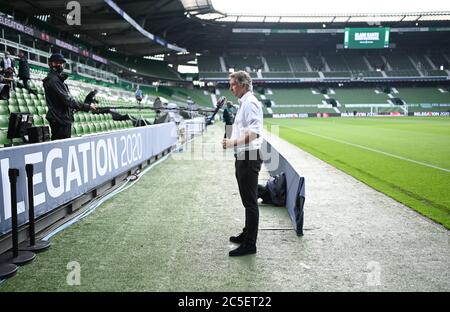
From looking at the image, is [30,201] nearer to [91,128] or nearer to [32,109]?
[91,128]

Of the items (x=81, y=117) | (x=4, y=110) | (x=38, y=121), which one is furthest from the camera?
(x=81, y=117)

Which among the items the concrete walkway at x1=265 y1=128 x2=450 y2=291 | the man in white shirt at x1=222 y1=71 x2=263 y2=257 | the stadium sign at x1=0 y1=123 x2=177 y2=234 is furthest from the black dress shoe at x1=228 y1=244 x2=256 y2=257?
the stadium sign at x1=0 y1=123 x2=177 y2=234

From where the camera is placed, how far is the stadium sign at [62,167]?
160 inches

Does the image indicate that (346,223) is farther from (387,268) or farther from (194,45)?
(194,45)

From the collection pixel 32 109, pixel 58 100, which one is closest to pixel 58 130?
pixel 58 100

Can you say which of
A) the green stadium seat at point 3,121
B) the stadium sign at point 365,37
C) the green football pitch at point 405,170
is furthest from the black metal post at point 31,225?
the stadium sign at point 365,37

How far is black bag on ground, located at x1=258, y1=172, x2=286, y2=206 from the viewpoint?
6.45 m

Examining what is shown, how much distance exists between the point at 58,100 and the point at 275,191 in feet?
12.9

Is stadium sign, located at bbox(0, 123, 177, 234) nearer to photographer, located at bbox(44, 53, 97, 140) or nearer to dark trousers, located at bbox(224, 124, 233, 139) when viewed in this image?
photographer, located at bbox(44, 53, 97, 140)

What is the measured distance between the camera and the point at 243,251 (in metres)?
4.07

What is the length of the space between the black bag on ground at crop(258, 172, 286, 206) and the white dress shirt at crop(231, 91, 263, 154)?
2565mm
